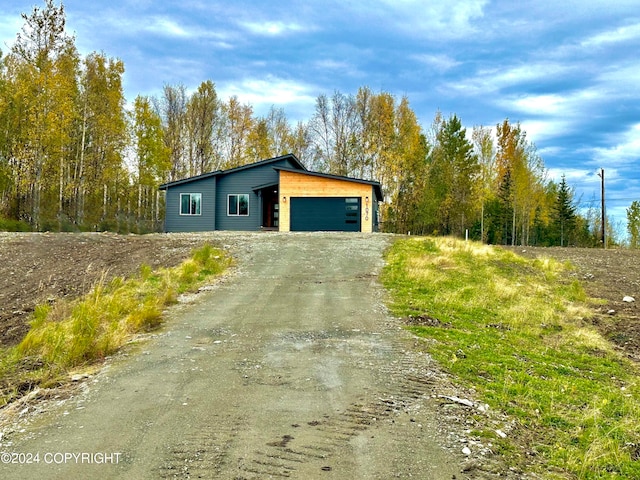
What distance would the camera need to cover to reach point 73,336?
5879 mm

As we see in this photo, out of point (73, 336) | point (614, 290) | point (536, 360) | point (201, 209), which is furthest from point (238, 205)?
point (536, 360)

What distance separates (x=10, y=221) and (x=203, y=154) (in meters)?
18.7

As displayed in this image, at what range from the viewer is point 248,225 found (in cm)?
2827

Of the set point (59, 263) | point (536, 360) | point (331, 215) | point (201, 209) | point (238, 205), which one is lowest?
point (536, 360)

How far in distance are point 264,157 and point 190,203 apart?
14849 millimetres

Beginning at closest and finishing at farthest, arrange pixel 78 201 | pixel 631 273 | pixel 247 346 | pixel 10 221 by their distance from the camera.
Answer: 1. pixel 247 346
2. pixel 631 273
3. pixel 10 221
4. pixel 78 201

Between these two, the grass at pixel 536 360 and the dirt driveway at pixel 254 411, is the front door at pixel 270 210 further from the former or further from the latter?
the dirt driveway at pixel 254 411

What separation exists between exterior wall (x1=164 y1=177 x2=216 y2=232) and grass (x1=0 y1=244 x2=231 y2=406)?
59.9 ft

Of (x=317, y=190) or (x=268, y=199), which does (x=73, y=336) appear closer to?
(x=317, y=190)

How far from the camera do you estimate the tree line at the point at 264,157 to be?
29.8 meters

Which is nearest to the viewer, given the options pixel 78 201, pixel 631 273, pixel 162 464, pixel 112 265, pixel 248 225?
→ pixel 162 464

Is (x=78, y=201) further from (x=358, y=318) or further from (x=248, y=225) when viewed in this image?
(x=358, y=318)

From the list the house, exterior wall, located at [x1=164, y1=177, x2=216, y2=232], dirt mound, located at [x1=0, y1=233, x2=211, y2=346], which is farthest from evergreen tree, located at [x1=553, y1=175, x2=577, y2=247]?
dirt mound, located at [x1=0, y1=233, x2=211, y2=346]

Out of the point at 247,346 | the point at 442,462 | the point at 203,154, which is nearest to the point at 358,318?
the point at 247,346
